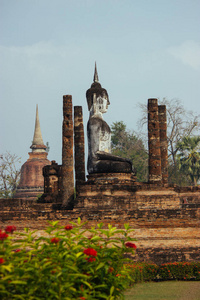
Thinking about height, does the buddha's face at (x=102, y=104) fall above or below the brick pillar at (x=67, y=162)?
above

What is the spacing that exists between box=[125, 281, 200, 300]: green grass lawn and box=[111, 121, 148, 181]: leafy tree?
25677 mm

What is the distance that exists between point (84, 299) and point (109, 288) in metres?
0.63

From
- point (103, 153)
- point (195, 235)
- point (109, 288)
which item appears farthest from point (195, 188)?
point (109, 288)

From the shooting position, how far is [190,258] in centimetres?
1209

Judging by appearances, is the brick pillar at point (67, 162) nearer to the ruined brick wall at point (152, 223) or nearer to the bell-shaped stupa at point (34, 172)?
the ruined brick wall at point (152, 223)

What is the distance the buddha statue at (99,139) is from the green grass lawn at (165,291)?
5243 mm

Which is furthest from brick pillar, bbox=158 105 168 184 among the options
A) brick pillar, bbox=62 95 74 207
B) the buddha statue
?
brick pillar, bbox=62 95 74 207

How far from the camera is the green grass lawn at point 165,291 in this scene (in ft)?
30.0

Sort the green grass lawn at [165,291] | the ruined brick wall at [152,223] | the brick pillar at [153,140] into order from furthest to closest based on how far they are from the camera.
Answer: the brick pillar at [153,140]
the ruined brick wall at [152,223]
the green grass lawn at [165,291]

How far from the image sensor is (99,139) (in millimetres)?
16297

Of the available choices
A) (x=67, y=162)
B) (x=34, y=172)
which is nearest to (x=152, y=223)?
(x=67, y=162)

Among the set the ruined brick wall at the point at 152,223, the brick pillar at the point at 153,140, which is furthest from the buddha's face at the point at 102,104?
the ruined brick wall at the point at 152,223

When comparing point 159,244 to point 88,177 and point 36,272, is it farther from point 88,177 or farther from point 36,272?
point 36,272

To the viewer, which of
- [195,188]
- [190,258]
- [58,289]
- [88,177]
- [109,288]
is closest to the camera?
[58,289]
